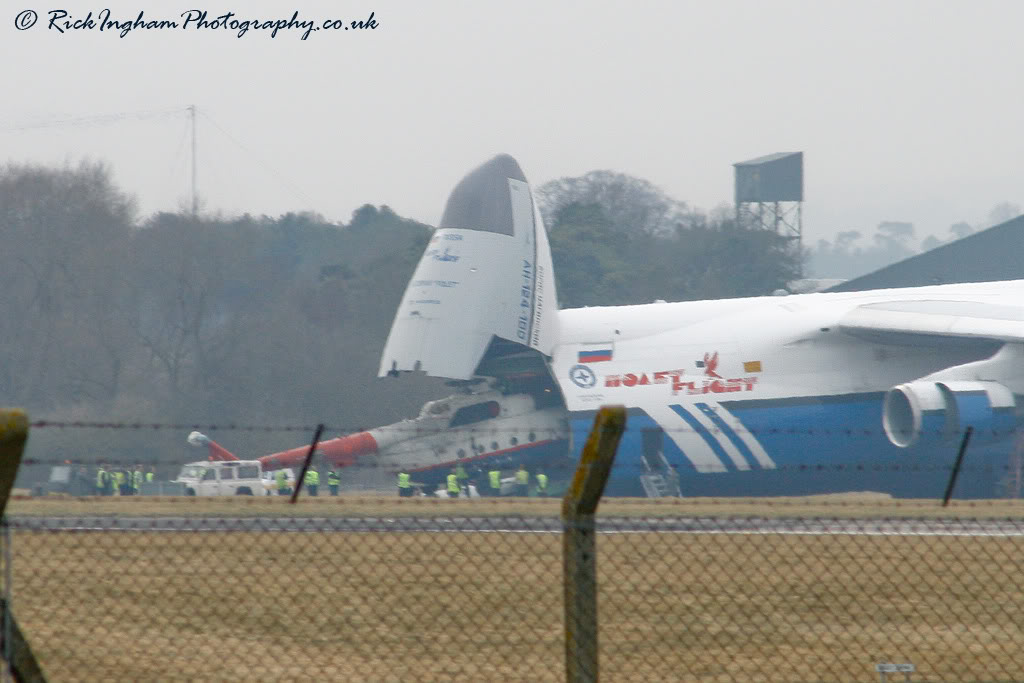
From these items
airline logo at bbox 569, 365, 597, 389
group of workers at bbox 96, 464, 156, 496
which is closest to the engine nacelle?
airline logo at bbox 569, 365, 597, 389

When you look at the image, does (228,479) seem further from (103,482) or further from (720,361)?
(720,361)

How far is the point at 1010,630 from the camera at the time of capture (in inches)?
360

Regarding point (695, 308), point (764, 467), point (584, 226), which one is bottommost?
point (764, 467)

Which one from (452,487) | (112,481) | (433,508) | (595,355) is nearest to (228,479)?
(112,481)

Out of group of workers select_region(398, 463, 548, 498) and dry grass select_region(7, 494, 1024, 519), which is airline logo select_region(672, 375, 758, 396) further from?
dry grass select_region(7, 494, 1024, 519)

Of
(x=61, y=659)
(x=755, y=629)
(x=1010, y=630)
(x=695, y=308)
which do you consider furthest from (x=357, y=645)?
(x=695, y=308)

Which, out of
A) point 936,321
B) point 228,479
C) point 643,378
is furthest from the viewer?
point 228,479

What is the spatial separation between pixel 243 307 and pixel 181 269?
3270 millimetres

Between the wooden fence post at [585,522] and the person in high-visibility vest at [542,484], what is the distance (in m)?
26.0

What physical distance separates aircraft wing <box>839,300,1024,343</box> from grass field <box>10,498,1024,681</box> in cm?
1881

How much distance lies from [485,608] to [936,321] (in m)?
23.7

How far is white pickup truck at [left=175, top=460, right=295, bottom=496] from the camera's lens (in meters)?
33.0

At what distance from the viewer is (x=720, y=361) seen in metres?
31.5

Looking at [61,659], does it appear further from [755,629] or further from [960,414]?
[960,414]
